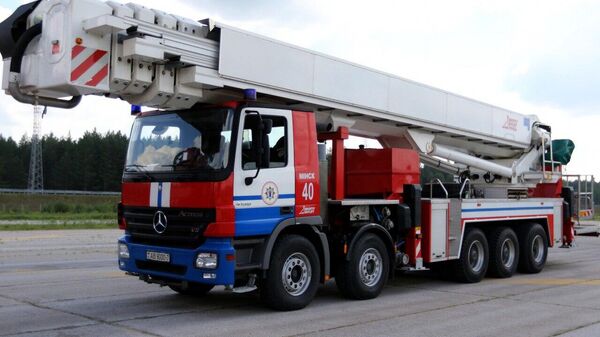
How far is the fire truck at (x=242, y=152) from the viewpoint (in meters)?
7.45

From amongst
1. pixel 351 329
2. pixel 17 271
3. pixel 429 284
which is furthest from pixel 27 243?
pixel 351 329

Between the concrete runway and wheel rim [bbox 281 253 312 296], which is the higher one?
wheel rim [bbox 281 253 312 296]

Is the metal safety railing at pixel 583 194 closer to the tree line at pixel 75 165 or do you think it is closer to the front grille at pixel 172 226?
the front grille at pixel 172 226

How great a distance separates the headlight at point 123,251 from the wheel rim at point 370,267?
3.39 m

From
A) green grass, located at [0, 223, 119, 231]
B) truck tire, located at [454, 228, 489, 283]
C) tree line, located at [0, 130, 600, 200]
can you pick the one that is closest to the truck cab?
truck tire, located at [454, 228, 489, 283]

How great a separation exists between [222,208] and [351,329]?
7.00 ft

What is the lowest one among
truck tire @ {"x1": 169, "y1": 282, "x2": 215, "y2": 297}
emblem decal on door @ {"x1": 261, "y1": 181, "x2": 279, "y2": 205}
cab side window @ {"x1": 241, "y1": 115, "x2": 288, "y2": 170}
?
truck tire @ {"x1": 169, "y1": 282, "x2": 215, "y2": 297}

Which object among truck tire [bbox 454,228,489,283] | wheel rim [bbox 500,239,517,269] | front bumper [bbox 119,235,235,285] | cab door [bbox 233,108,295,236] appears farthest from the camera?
wheel rim [bbox 500,239,517,269]

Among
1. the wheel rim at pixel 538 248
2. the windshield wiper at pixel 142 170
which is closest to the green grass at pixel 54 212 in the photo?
the windshield wiper at pixel 142 170

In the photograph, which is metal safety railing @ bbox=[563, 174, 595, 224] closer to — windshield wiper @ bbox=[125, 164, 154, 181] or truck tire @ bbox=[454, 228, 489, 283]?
truck tire @ bbox=[454, 228, 489, 283]

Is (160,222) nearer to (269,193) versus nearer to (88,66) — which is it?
(269,193)

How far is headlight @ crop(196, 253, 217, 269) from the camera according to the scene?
25.3 ft

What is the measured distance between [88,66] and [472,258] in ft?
25.9

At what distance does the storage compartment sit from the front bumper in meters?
3.37
